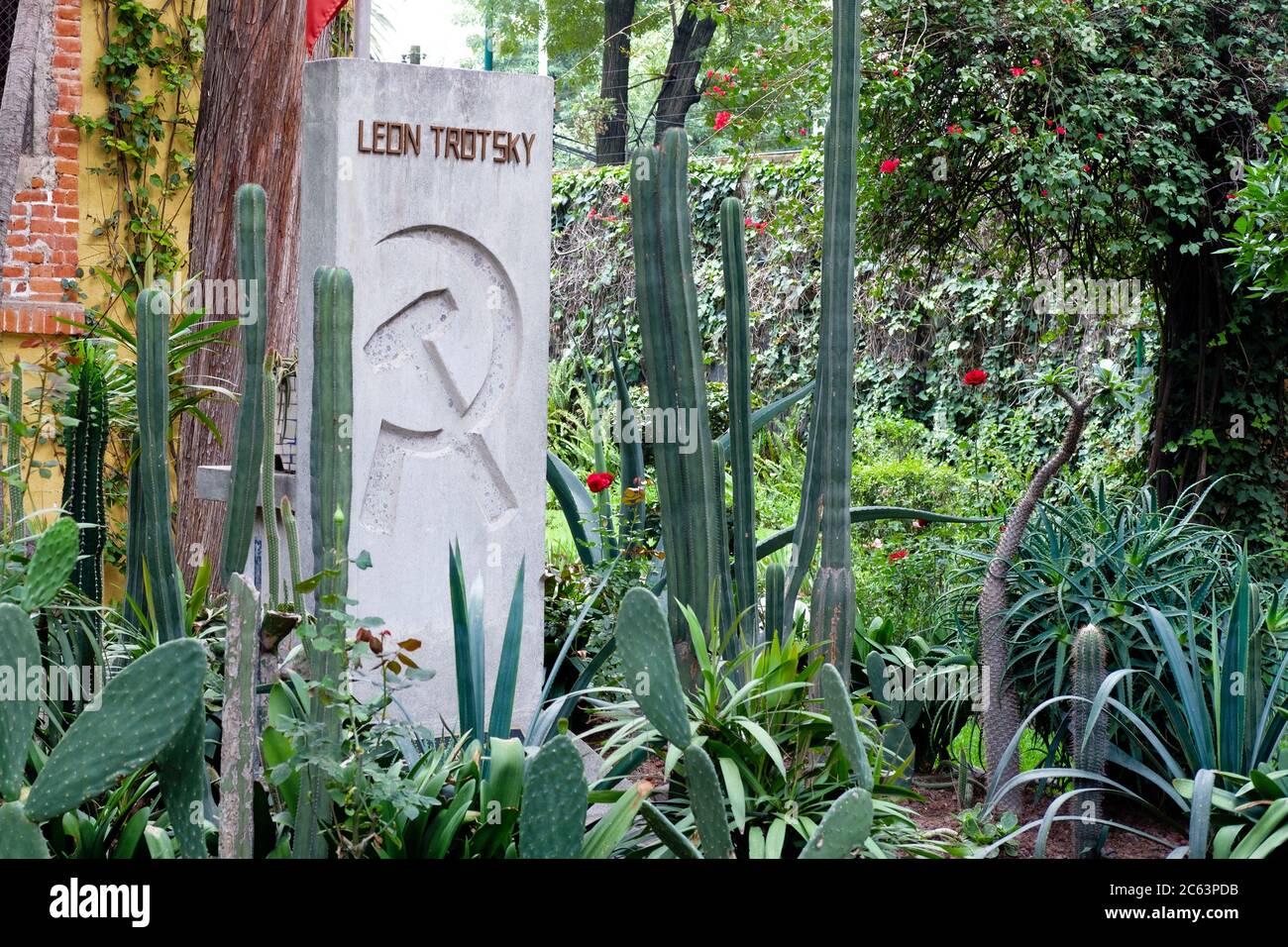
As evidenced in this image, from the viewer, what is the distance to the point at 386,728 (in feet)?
8.76

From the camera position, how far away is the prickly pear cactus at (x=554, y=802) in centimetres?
210

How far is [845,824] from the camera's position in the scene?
2.06 m

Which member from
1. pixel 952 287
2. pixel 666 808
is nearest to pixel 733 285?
pixel 666 808

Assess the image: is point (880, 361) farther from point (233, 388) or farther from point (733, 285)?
point (733, 285)

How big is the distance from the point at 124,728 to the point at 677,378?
1633mm

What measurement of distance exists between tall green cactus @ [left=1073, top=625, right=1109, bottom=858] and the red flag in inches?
196

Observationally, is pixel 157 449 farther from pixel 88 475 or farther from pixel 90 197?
pixel 90 197

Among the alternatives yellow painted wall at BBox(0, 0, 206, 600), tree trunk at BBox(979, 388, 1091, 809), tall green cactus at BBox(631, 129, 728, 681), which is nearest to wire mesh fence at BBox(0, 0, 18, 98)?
yellow painted wall at BBox(0, 0, 206, 600)

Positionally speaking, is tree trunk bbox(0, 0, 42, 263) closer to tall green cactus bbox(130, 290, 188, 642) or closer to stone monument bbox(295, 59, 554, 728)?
stone monument bbox(295, 59, 554, 728)

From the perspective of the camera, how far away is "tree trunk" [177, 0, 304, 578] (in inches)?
211

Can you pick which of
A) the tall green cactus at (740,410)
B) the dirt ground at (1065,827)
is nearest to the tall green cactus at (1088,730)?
the dirt ground at (1065,827)

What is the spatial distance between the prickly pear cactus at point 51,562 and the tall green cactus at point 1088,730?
2331 millimetres

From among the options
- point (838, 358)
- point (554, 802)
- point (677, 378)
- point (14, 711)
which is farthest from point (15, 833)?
point (838, 358)

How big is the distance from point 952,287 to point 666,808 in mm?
6818
